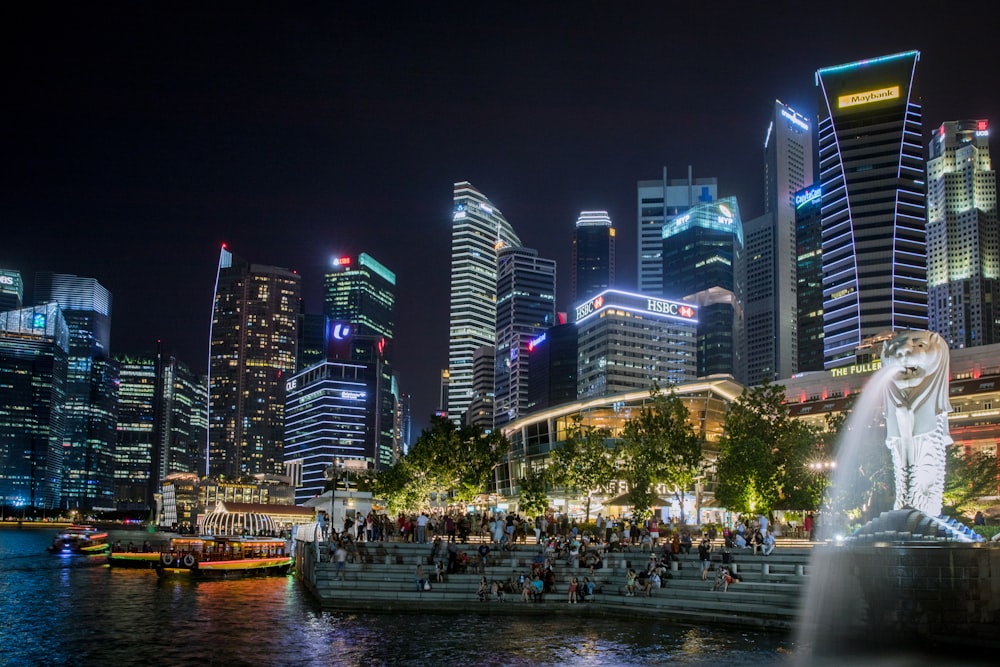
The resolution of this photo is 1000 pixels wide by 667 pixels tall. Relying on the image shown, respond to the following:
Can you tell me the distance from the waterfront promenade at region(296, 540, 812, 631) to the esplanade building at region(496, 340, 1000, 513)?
1087 inches

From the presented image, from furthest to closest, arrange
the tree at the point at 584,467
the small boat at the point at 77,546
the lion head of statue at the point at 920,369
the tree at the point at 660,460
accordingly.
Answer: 1. the small boat at the point at 77,546
2. the tree at the point at 584,467
3. the tree at the point at 660,460
4. the lion head of statue at the point at 920,369

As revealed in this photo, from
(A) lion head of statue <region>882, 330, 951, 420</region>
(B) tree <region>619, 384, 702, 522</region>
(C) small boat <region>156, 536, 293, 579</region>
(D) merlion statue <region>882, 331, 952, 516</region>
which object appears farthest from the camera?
(C) small boat <region>156, 536, 293, 579</region>

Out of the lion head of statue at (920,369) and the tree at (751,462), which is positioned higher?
the lion head of statue at (920,369)

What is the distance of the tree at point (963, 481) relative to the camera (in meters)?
59.3

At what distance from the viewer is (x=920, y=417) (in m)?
34.2

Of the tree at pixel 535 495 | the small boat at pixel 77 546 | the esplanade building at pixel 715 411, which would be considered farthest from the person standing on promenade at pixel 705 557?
the small boat at pixel 77 546

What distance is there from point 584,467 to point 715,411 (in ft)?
95.4

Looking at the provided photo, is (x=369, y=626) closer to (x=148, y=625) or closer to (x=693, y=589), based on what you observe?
(x=148, y=625)

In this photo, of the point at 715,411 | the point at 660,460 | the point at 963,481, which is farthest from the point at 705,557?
the point at 715,411

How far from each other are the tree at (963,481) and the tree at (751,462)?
10.2 m

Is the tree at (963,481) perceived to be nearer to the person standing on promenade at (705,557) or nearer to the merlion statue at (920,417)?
the person standing on promenade at (705,557)

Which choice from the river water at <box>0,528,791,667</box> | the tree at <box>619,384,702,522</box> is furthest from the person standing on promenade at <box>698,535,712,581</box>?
the tree at <box>619,384,702,522</box>

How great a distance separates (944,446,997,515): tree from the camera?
59.3 m

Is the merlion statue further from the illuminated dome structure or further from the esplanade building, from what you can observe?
the illuminated dome structure
